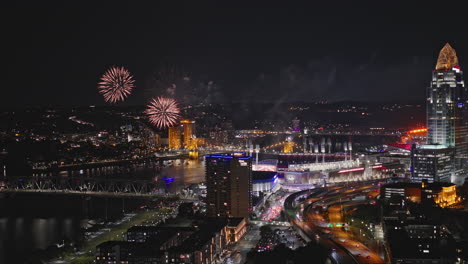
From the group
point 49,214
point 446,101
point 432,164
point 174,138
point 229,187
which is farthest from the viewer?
point 174,138

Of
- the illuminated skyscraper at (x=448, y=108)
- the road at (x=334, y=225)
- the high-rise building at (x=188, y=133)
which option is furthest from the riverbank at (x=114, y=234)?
the high-rise building at (x=188, y=133)

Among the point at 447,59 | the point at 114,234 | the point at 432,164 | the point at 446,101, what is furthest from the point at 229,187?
the point at 447,59

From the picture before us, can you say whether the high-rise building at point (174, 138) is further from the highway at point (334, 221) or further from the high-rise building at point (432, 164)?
the high-rise building at point (432, 164)

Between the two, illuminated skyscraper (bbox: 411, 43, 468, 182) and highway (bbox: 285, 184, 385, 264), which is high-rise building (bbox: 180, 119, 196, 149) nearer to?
highway (bbox: 285, 184, 385, 264)

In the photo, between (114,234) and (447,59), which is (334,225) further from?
(447,59)

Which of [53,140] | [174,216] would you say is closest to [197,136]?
[53,140]

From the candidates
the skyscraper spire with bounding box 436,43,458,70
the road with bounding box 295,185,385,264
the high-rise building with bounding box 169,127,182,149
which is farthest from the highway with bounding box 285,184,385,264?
the high-rise building with bounding box 169,127,182,149

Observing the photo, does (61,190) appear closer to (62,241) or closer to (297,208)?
(62,241)
